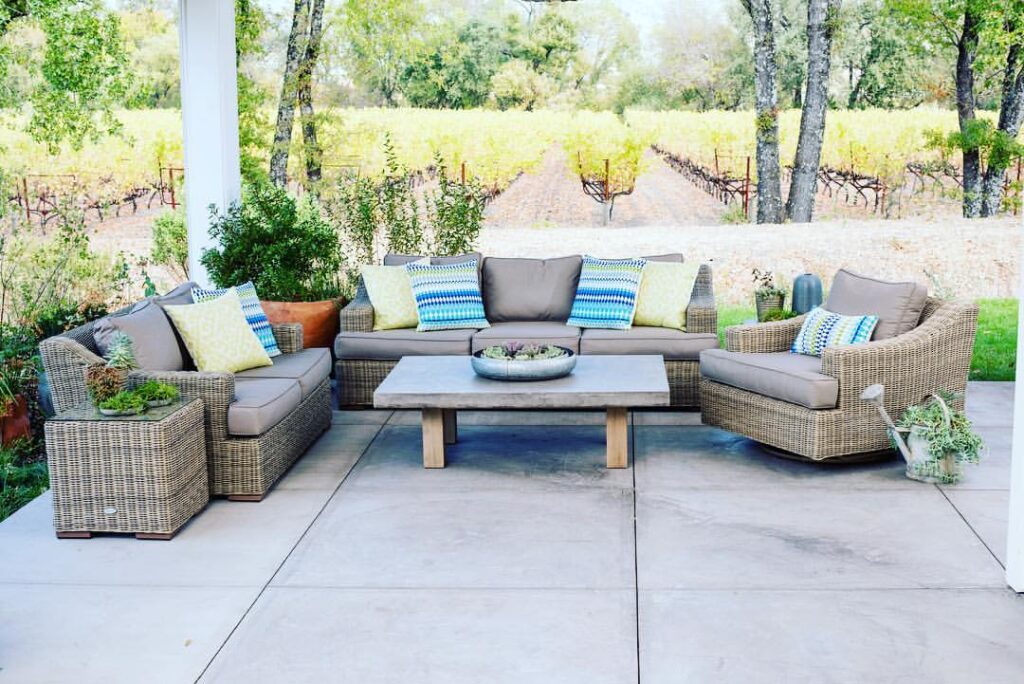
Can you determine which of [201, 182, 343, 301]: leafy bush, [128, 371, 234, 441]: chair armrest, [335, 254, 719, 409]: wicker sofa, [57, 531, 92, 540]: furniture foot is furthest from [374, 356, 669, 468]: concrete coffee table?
[201, 182, 343, 301]: leafy bush

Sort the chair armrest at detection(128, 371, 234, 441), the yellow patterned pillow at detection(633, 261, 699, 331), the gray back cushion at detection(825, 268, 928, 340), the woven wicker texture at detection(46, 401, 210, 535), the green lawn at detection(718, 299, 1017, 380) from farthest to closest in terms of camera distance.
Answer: the green lawn at detection(718, 299, 1017, 380), the yellow patterned pillow at detection(633, 261, 699, 331), the gray back cushion at detection(825, 268, 928, 340), the chair armrest at detection(128, 371, 234, 441), the woven wicker texture at detection(46, 401, 210, 535)

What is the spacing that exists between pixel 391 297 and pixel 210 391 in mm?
2081

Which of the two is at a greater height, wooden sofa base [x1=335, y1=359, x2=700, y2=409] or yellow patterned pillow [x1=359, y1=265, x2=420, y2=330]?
yellow patterned pillow [x1=359, y1=265, x2=420, y2=330]

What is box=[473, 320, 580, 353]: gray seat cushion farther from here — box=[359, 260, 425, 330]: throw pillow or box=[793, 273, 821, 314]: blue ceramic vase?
box=[793, 273, 821, 314]: blue ceramic vase

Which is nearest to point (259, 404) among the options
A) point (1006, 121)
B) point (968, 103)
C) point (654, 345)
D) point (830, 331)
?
point (654, 345)

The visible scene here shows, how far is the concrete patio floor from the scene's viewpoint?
342 centimetres

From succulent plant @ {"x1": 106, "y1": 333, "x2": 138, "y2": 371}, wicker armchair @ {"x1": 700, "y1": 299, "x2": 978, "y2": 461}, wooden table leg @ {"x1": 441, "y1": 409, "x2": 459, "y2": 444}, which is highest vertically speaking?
succulent plant @ {"x1": 106, "y1": 333, "x2": 138, "y2": 371}

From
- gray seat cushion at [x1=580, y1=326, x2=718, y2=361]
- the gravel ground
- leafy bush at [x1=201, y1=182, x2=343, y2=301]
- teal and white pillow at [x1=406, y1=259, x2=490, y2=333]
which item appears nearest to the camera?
gray seat cushion at [x1=580, y1=326, x2=718, y2=361]

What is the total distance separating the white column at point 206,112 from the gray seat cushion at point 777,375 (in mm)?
3532

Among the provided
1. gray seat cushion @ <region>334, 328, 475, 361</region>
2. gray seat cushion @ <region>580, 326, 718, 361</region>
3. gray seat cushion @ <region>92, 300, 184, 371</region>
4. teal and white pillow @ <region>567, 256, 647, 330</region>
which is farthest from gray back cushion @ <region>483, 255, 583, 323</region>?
gray seat cushion @ <region>92, 300, 184, 371</region>

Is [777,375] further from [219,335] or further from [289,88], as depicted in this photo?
[289,88]

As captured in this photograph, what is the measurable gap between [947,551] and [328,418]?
10.9 ft

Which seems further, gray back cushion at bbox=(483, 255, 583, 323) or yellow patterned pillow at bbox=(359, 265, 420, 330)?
gray back cushion at bbox=(483, 255, 583, 323)

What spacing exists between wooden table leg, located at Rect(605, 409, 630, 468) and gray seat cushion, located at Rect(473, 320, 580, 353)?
1.07 metres
